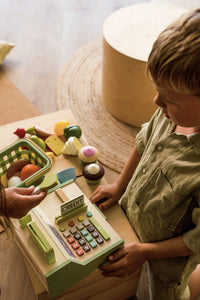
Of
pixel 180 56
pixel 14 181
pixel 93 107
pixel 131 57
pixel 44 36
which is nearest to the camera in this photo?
pixel 180 56

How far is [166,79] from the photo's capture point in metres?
0.57

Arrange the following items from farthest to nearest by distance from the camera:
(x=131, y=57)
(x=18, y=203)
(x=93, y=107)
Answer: (x=93, y=107) < (x=131, y=57) < (x=18, y=203)

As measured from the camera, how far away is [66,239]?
731mm

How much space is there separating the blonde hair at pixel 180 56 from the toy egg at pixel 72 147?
0.43 meters

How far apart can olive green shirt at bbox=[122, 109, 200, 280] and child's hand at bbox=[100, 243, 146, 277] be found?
0.21 feet

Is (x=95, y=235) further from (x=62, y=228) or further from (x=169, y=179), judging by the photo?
(x=169, y=179)

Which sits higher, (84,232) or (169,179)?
(169,179)

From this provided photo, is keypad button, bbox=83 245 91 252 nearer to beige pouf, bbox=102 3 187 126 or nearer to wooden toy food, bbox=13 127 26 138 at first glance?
wooden toy food, bbox=13 127 26 138

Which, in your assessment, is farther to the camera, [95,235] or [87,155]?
[87,155]

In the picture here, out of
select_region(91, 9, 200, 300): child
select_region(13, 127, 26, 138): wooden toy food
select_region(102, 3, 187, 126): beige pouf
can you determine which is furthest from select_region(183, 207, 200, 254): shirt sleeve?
select_region(102, 3, 187, 126): beige pouf

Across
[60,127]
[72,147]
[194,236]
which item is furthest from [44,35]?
[194,236]

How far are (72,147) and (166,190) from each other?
35cm

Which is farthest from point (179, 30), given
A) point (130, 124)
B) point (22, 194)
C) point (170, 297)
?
point (130, 124)

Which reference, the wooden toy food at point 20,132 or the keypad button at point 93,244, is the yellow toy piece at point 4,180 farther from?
the keypad button at point 93,244
